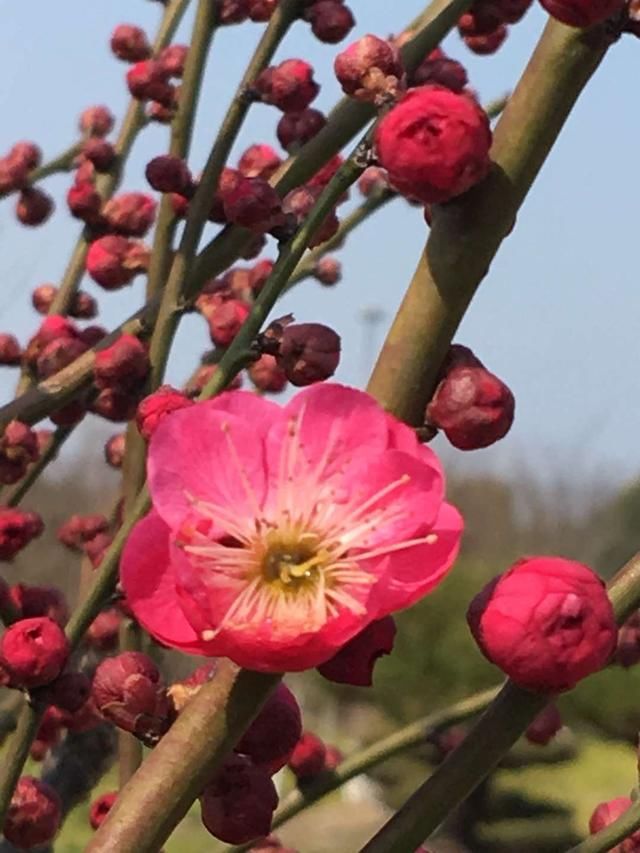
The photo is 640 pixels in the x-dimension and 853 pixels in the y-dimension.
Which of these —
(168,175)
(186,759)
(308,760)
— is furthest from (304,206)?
(186,759)

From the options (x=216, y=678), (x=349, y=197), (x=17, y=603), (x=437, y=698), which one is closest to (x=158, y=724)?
(x=216, y=678)

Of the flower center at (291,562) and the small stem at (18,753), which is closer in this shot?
the flower center at (291,562)

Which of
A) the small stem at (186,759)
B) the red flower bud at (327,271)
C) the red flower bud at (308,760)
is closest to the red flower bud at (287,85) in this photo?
the red flower bud at (327,271)

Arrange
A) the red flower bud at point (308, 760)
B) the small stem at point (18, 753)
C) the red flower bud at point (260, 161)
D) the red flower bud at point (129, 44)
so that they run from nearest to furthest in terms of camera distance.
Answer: the small stem at point (18, 753) → the red flower bud at point (308, 760) → the red flower bud at point (260, 161) → the red flower bud at point (129, 44)

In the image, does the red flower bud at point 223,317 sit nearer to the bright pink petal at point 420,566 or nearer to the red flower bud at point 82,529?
the red flower bud at point 82,529

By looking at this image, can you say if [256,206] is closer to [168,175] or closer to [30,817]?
[168,175]

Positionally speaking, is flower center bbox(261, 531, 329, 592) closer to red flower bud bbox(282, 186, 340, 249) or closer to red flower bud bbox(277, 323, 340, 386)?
red flower bud bbox(277, 323, 340, 386)

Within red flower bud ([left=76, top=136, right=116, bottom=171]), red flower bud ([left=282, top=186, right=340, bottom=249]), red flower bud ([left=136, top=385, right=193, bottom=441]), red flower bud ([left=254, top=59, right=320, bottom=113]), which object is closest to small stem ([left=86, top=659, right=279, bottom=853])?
red flower bud ([left=136, top=385, right=193, bottom=441])
